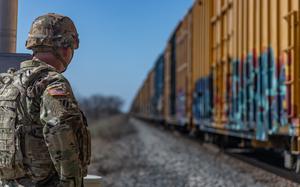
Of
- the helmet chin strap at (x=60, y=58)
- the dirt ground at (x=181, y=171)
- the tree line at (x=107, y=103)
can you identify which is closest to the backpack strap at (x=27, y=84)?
the helmet chin strap at (x=60, y=58)

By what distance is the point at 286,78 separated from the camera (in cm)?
790

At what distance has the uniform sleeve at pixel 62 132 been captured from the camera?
83.9 inches

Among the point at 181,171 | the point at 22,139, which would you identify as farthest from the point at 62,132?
the point at 181,171

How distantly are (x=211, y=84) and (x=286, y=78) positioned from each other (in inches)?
241

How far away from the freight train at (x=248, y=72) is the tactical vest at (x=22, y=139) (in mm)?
5622

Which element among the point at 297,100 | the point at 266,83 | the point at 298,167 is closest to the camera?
the point at 297,100

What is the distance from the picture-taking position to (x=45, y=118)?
2.16 metres

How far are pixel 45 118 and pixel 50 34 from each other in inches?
16.7

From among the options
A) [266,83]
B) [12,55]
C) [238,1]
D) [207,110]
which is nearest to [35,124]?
[12,55]

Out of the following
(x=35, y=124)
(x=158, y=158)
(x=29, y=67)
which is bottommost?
(x=158, y=158)

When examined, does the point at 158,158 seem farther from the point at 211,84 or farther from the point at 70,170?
the point at 70,170

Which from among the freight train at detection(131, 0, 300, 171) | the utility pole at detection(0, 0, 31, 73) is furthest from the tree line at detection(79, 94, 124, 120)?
the utility pole at detection(0, 0, 31, 73)

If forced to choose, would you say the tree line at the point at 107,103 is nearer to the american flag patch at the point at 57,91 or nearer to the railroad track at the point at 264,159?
the railroad track at the point at 264,159

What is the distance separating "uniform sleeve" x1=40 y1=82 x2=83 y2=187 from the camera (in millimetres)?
2131
